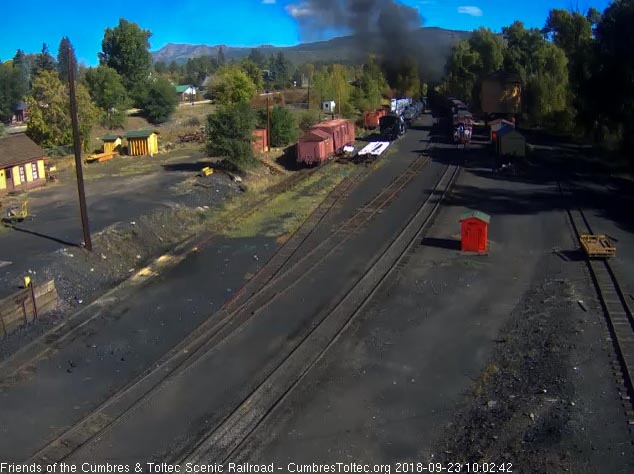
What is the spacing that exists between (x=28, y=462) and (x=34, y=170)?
24.4 metres

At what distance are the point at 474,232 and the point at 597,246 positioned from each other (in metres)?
3.44

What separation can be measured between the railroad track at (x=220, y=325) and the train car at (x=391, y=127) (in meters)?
21.9

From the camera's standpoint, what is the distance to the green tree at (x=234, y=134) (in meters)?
30.0

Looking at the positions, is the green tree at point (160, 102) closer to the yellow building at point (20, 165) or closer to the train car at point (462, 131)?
the train car at point (462, 131)

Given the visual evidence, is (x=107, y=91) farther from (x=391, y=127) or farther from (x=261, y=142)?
(x=391, y=127)

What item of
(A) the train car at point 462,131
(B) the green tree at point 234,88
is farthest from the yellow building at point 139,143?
(A) the train car at point 462,131

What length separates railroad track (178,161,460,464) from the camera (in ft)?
28.5

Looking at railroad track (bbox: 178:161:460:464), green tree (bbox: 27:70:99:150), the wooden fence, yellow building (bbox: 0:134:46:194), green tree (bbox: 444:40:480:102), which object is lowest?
railroad track (bbox: 178:161:460:464)

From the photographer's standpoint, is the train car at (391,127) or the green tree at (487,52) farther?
A: the green tree at (487,52)

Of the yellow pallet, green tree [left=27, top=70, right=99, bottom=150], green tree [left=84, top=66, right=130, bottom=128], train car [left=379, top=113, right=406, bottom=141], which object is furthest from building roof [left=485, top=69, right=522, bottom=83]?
the yellow pallet

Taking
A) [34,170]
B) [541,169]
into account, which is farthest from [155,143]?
[541,169]

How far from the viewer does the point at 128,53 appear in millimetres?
79750

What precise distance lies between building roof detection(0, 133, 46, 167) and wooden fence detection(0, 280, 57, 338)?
1599 cm

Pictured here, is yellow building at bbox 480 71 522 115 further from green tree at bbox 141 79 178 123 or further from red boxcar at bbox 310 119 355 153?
Answer: green tree at bbox 141 79 178 123
